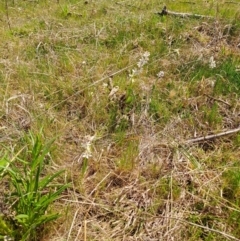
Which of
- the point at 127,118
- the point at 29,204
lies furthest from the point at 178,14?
the point at 29,204

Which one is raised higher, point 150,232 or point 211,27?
point 211,27

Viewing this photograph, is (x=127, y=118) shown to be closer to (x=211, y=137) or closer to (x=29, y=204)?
(x=211, y=137)

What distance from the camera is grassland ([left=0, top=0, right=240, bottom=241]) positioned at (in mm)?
1893

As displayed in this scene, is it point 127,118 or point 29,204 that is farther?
point 127,118

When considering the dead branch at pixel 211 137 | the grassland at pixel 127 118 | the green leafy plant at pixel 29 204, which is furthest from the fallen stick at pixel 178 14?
the green leafy plant at pixel 29 204

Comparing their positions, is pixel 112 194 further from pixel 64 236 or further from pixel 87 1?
pixel 87 1

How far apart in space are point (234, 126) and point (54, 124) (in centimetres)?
125

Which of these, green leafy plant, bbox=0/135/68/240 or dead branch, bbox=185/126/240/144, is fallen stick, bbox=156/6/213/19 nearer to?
dead branch, bbox=185/126/240/144

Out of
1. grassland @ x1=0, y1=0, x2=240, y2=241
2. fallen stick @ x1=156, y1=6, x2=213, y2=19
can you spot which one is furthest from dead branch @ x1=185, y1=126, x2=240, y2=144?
fallen stick @ x1=156, y1=6, x2=213, y2=19

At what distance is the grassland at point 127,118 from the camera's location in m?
1.89

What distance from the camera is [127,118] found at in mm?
2531

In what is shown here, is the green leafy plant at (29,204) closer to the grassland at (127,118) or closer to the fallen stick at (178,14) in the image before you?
the grassland at (127,118)

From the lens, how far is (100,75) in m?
3.02

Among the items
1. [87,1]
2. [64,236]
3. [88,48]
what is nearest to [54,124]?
[64,236]
